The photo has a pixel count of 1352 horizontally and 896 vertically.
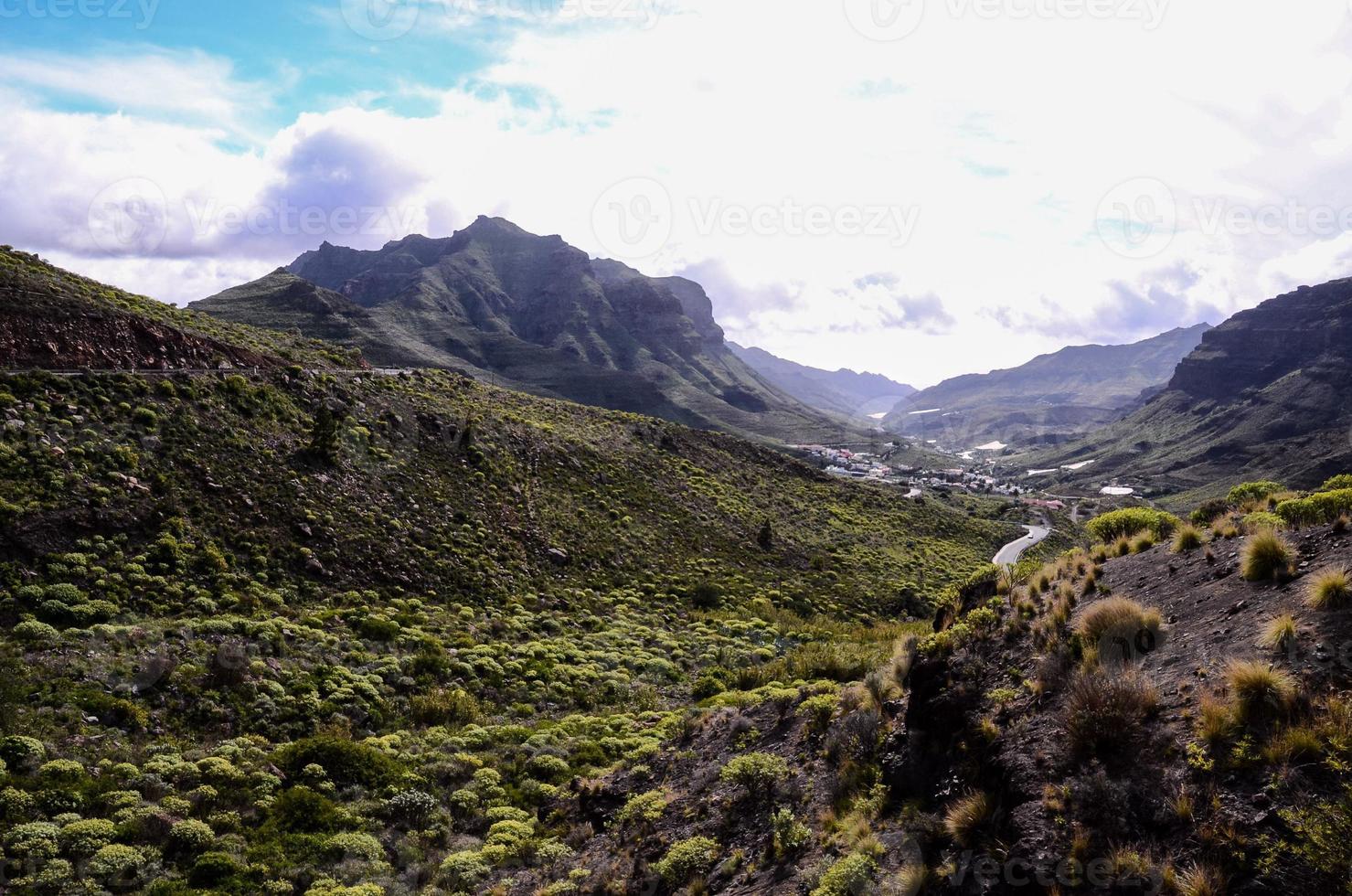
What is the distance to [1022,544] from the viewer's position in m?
83.2

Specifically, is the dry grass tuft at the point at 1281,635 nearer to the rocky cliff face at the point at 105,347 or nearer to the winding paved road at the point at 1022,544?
the rocky cliff face at the point at 105,347

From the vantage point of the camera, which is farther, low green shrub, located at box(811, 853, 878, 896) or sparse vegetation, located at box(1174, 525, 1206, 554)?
sparse vegetation, located at box(1174, 525, 1206, 554)

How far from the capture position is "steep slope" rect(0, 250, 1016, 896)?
1423cm

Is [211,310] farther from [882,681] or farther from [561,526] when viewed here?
[882,681]

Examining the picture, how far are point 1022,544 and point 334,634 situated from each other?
271ft

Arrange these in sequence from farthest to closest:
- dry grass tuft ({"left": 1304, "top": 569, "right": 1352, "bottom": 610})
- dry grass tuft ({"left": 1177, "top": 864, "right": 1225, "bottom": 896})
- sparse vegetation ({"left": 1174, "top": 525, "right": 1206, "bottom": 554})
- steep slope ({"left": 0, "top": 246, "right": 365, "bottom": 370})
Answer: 1. steep slope ({"left": 0, "top": 246, "right": 365, "bottom": 370})
2. sparse vegetation ({"left": 1174, "top": 525, "right": 1206, "bottom": 554})
3. dry grass tuft ({"left": 1304, "top": 569, "right": 1352, "bottom": 610})
4. dry grass tuft ({"left": 1177, "top": 864, "right": 1225, "bottom": 896})

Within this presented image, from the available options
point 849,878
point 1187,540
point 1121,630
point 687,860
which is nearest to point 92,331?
point 687,860

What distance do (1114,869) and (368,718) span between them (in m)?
20.6

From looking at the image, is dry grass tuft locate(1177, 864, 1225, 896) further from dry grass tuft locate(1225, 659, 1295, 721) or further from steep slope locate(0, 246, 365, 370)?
steep slope locate(0, 246, 365, 370)

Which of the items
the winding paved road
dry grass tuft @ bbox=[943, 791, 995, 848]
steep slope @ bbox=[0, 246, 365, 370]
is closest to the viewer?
dry grass tuft @ bbox=[943, 791, 995, 848]

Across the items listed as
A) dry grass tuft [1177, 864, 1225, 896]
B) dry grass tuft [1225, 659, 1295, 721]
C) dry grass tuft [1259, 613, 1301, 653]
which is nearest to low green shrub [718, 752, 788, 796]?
dry grass tuft [1177, 864, 1225, 896]

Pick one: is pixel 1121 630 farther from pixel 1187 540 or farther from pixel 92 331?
pixel 92 331

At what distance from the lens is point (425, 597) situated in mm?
31391

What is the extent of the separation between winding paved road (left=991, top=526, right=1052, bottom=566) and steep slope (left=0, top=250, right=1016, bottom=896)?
25257mm
